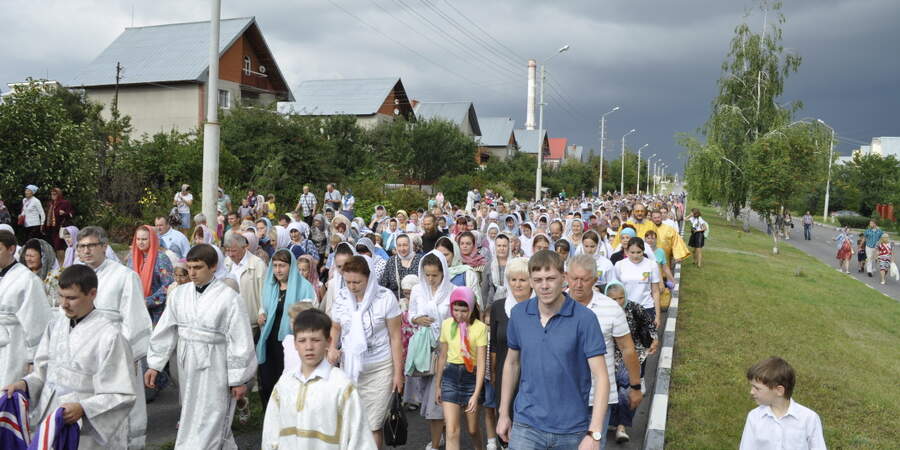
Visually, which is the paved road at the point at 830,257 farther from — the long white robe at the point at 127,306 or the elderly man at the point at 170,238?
the long white robe at the point at 127,306

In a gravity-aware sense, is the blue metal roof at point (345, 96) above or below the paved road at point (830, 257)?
above

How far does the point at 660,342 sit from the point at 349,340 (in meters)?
6.48

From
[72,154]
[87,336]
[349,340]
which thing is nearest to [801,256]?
[72,154]

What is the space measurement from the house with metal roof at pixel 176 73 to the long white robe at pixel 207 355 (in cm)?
3546

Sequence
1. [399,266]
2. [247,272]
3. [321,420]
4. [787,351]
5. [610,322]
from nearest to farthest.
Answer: [321,420] < [610,322] < [247,272] < [399,266] < [787,351]

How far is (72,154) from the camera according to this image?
57.7 ft

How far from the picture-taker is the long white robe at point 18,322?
16.0ft

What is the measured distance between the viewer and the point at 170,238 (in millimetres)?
9250

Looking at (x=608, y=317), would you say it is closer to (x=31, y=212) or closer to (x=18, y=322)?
(x=18, y=322)

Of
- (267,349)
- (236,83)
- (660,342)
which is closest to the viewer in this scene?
(267,349)

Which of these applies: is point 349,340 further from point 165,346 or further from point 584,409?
point 584,409

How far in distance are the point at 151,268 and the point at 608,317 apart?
476 cm

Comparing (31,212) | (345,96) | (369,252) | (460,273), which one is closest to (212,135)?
(31,212)

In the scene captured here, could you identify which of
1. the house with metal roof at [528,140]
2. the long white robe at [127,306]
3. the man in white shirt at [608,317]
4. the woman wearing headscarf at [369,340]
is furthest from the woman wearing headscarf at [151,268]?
the house with metal roof at [528,140]
